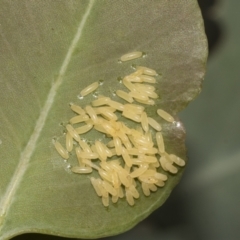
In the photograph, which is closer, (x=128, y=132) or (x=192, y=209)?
(x=128, y=132)

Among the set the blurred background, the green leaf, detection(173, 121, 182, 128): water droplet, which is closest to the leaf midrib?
the green leaf

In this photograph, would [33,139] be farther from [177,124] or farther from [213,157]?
[213,157]

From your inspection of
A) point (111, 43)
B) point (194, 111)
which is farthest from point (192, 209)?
point (111, 43)

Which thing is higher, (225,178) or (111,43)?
(111,43)

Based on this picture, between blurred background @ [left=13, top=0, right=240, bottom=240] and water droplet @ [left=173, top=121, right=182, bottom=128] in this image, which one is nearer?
water droplet @ [left=173, top=121, right=182, bottom=128]

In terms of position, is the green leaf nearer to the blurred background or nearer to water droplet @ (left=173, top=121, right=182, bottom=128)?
water droplet @ (left=173, top=121, right=182, bottom=128)

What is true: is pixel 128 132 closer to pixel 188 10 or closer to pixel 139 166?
pixel 139 166

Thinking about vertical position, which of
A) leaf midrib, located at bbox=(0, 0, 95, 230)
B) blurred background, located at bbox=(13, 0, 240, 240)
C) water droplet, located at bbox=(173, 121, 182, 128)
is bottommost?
blurred background, located at bbox=(13, 0, 240, 240)
